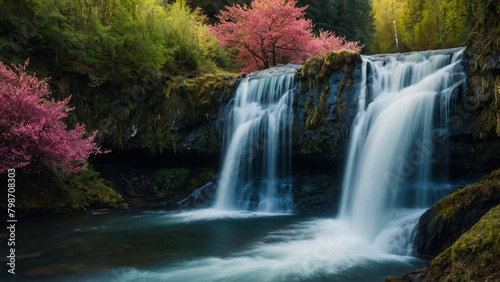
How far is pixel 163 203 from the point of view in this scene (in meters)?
11.5

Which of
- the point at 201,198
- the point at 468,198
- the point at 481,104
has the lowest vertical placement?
the point at 201,198

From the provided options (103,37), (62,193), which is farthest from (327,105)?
(62,193)

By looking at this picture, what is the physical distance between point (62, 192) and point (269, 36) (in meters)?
11.5

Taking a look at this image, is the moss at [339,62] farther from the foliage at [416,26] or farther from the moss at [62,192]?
the foliage at [416,26]

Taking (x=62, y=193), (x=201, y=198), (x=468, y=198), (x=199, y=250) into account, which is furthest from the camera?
(x=201, y=198)

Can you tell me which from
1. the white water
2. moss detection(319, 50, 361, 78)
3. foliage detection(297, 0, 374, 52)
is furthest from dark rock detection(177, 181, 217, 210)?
foliage detection(297, 0, 374, 52)

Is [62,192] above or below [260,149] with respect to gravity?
below

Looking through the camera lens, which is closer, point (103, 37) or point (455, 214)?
point (455, 214)

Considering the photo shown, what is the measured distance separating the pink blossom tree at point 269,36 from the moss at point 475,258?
14.7m

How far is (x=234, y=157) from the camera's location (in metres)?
11.0

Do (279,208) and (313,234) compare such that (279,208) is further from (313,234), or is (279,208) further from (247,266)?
(247,266)

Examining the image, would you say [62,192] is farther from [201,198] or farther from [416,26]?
[416,26]

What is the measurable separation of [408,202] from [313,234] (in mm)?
2270

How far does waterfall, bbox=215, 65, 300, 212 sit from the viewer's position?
10.4 meters
